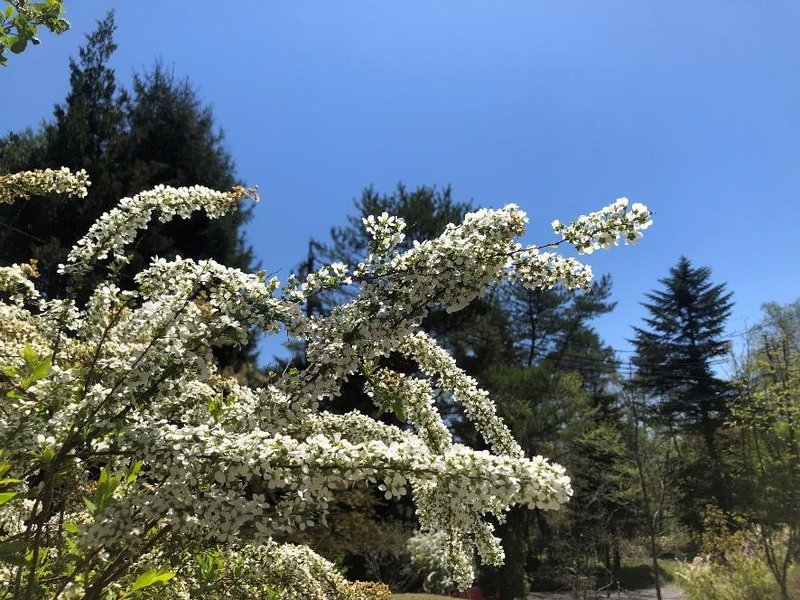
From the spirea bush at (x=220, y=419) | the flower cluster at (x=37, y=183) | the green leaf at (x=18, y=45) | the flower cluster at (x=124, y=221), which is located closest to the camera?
the spirea bush at (x=220, y=419)

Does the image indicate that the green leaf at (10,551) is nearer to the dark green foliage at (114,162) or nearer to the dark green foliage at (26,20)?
the dark green foliage at (26,20)

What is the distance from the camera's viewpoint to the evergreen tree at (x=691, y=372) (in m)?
24.1

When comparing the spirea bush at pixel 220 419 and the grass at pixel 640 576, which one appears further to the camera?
the grass at pixel 640 576

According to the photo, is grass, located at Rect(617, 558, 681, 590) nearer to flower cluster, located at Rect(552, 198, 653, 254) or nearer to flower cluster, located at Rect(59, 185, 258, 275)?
flower cluster, located at Rect(552, 198, 653, 254)

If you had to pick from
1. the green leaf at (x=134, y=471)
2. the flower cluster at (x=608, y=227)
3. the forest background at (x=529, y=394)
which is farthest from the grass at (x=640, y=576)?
the green leaf at (x=134, y=471)

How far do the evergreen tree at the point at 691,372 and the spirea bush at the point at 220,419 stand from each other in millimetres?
20909

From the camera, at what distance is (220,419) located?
244 centimetres

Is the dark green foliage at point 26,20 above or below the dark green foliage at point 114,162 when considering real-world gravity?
below

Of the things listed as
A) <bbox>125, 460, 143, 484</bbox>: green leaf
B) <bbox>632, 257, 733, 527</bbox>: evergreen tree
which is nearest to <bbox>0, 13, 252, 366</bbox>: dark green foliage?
<bbox>125, 460, 143, 484</bbox>: green leaf

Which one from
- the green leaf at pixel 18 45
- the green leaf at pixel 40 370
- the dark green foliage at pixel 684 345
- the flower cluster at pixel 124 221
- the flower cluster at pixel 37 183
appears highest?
the dark green foliage at pixel 684 345

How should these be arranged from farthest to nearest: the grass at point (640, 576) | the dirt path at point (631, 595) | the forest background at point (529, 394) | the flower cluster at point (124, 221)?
the grass at point (640, 576)
the dirt path at point (631, 595)
the forest background at point (529, 394)
the flower cluster at point (124, 221)

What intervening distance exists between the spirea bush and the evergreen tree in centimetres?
2091

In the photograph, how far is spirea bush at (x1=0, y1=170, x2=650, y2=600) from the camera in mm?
1737

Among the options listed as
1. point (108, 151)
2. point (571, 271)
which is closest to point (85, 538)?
point (571, 271)
